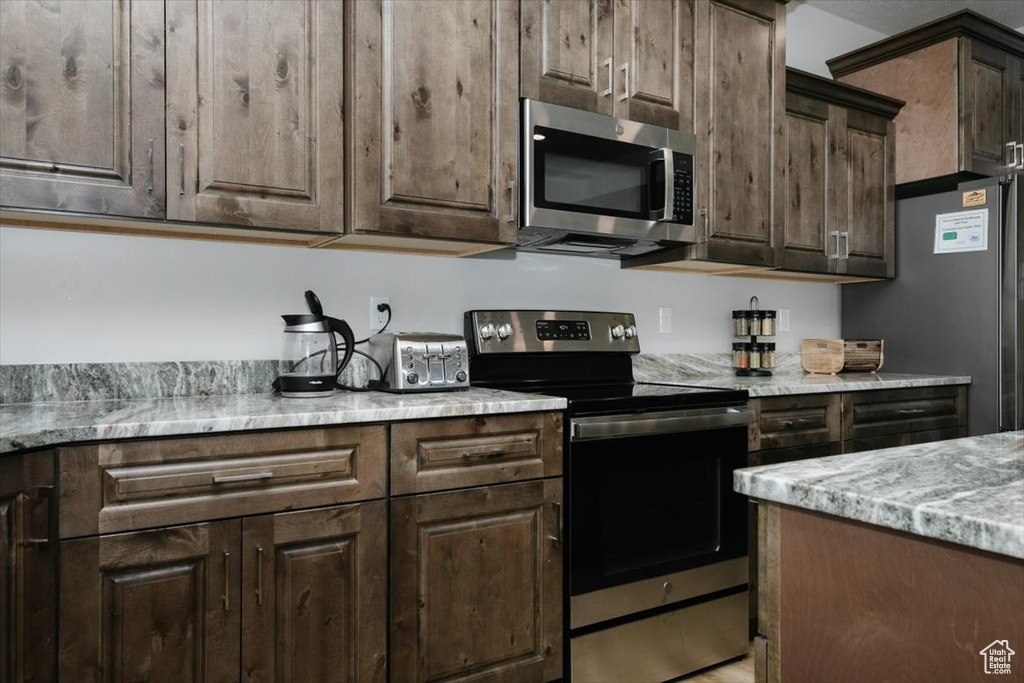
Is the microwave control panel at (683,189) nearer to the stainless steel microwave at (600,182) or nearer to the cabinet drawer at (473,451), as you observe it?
the stainless steel microwave at (600,182)

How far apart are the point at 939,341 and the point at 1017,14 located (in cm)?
189

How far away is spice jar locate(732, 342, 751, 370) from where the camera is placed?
3014 mm

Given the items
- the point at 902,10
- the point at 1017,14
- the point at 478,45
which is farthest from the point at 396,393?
the point at 1017,14

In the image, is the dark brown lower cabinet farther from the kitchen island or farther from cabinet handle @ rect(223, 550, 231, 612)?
the kitchen island

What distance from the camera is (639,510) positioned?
2.06 meters

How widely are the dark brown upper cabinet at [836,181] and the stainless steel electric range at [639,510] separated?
3.42 feet

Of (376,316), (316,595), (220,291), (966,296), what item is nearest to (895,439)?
(966,296)

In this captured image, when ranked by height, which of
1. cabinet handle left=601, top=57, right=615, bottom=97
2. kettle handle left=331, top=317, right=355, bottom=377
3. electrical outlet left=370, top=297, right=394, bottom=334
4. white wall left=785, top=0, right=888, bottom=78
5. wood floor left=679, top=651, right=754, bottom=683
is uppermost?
white wall left=785, top=0, right=888, bottom=78

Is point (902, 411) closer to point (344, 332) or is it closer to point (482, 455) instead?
point (482, 455)

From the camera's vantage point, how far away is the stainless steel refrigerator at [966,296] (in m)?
2.90

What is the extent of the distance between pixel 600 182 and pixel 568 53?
43 centimetres

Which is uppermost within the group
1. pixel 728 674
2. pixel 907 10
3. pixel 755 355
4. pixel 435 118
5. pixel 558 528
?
pixel 907 10

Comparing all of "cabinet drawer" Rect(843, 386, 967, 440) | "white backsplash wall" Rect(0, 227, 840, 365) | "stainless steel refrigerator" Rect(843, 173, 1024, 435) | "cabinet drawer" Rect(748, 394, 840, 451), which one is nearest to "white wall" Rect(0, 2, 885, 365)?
"white backsplash wall" Rect(0, 227, 840, 365)

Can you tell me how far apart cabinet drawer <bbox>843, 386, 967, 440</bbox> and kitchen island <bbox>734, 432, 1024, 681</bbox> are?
1811 mm
